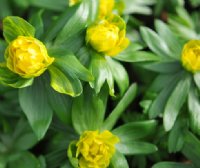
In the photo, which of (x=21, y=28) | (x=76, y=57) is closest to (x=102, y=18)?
(x=76, y=57)

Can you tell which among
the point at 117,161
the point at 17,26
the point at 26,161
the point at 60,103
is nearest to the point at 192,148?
the point at 117,161

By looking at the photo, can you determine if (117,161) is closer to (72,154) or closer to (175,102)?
(72,154)

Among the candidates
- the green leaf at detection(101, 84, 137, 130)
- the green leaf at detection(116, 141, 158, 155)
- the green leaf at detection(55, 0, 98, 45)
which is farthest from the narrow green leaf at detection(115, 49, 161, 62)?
the green leaf at detection(116, 141, 158, 155)

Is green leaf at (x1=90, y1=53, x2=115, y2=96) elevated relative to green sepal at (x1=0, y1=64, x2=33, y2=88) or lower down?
elevated

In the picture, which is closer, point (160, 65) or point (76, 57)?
point (76, 57)

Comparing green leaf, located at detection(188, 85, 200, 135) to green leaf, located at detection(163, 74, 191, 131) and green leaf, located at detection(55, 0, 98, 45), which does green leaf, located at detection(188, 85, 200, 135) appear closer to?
green leaf, located at detection(163, 74, 191, 131)

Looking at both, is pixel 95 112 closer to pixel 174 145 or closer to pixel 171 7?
pixel 174 145

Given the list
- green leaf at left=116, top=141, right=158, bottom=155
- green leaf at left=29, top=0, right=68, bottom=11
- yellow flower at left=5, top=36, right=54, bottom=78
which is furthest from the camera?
green leaf at left=29, top=0, right=68, bottom=11
